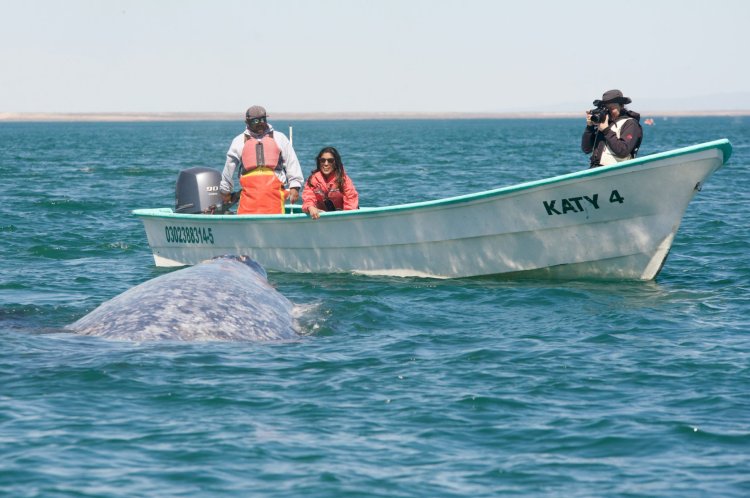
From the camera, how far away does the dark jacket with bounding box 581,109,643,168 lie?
44.7ft

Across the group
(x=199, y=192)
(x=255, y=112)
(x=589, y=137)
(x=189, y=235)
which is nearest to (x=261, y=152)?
(x=255, y=112)

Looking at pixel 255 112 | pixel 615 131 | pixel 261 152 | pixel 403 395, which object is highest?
pixel 255 112

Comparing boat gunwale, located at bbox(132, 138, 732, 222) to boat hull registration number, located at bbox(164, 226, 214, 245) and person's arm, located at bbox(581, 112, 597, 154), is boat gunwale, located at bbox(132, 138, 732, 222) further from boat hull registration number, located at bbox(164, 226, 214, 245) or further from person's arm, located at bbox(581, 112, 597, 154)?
person's arm, located at bbox(581, 112, 597, 154)

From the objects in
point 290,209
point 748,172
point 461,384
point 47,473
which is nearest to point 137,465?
point 47,473

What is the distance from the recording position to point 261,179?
15359mm

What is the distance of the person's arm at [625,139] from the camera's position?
13.6 meters

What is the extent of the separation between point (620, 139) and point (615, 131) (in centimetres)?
13

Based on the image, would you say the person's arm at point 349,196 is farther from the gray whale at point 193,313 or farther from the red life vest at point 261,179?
the gray whale at point 193,313

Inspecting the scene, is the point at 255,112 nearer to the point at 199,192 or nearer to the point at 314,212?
the point at 314,212

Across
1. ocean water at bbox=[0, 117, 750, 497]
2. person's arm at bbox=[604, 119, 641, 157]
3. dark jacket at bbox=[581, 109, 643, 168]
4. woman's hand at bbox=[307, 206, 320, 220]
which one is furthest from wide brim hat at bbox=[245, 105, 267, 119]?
person's arm at bbox=[604, 119, 641, 157]

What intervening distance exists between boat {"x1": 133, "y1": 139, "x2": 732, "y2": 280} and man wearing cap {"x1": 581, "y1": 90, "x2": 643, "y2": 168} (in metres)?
0.59

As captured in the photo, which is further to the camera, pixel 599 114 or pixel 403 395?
pixel 599 114

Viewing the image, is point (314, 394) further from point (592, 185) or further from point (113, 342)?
point (592, 185)

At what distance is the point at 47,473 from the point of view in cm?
679
